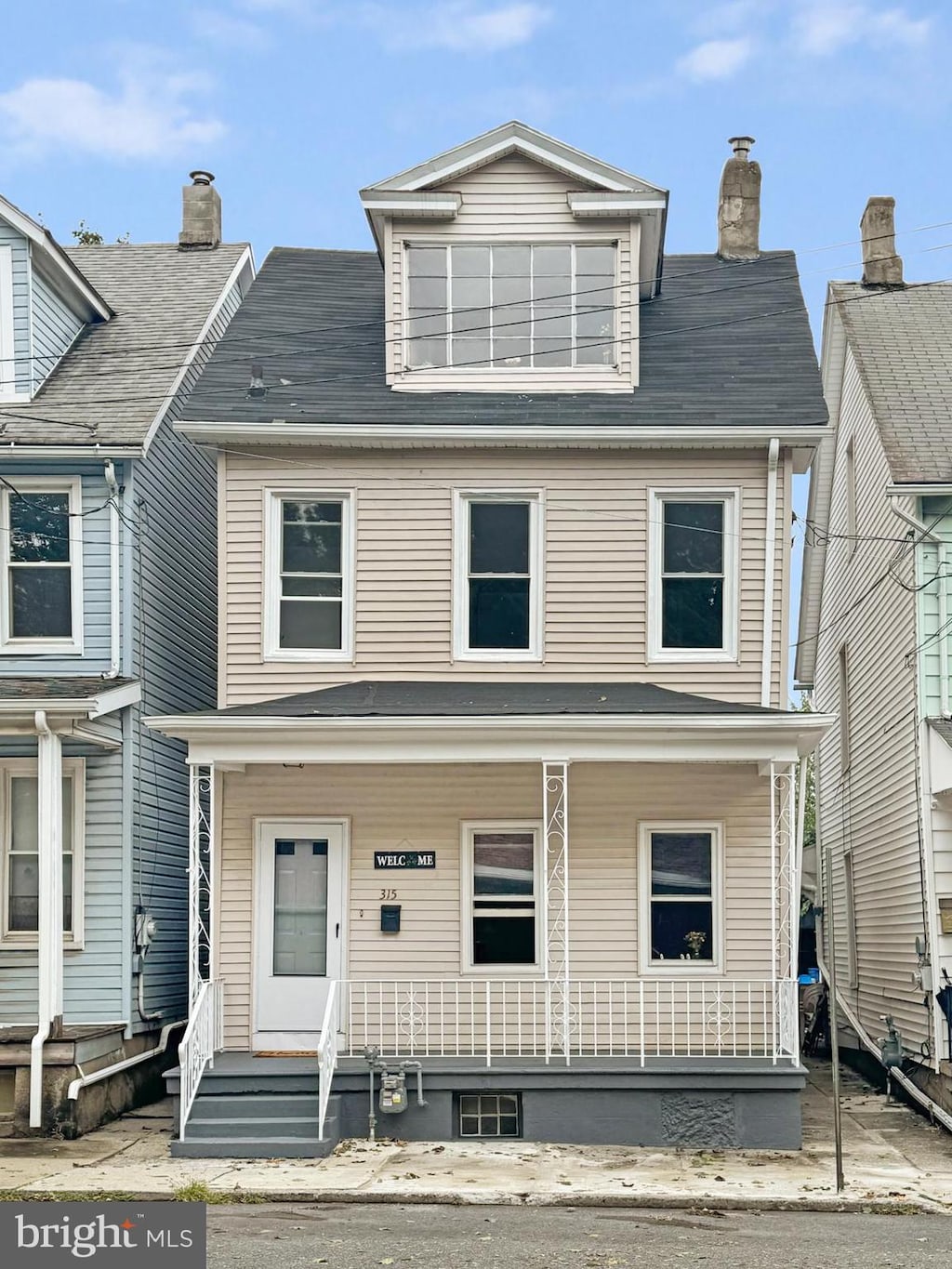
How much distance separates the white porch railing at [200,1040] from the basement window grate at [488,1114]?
236cm

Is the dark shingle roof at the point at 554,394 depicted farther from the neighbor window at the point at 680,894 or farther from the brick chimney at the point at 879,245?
the neighbor window at the point at 680,894

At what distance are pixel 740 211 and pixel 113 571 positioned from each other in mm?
8695

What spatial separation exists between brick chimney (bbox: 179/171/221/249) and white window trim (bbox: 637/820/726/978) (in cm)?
1066

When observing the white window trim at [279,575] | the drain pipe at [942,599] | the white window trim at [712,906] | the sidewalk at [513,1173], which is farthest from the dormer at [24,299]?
the drain pipe at [942,599]

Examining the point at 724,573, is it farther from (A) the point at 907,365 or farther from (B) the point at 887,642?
(A) the point at 907,365

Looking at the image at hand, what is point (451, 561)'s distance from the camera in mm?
16094

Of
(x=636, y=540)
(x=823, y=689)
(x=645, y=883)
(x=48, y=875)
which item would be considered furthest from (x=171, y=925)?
(x=823, y=689)

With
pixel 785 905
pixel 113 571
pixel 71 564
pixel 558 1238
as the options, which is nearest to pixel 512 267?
pixel 113 571

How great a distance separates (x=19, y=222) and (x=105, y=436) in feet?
8.69

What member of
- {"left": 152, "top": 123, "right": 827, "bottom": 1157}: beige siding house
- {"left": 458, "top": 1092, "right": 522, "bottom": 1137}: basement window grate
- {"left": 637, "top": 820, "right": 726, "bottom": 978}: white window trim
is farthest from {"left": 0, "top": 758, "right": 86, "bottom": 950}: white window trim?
{"left": 637, "top": 820, "right": 726, "bottom": 978}: white window trim

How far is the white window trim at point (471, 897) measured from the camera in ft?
50.4

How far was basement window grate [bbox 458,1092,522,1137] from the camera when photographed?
14570 millimetres

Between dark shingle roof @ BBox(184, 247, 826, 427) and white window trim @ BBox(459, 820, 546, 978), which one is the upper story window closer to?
dark shingle roof @ BBox(184, 247, 826, 427)

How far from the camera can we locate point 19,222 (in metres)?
17.2
